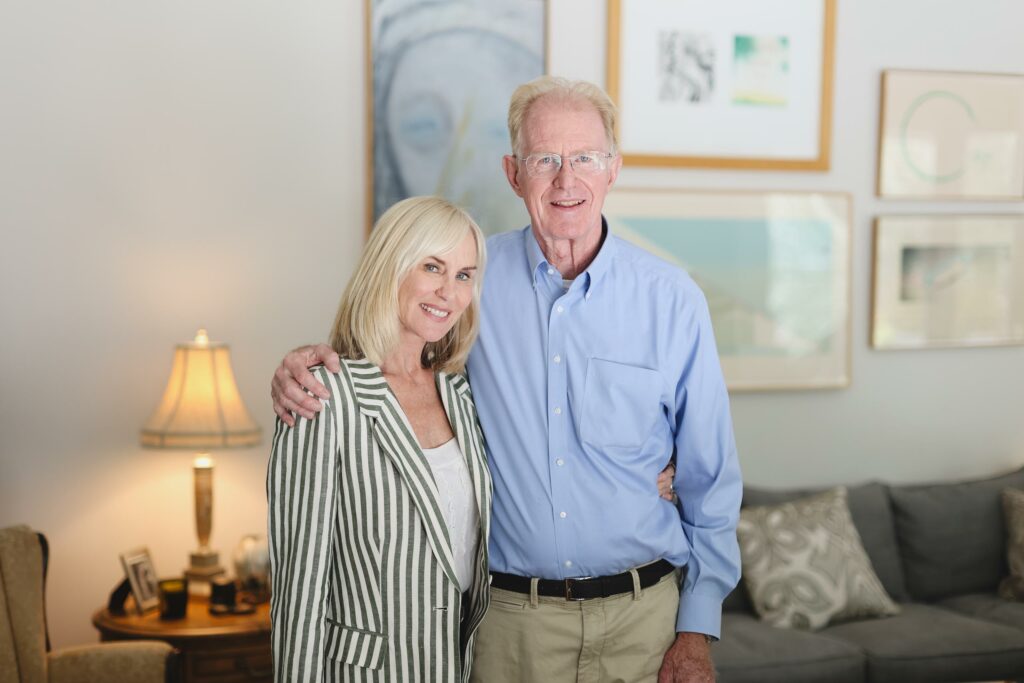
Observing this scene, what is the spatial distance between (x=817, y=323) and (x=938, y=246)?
577mm

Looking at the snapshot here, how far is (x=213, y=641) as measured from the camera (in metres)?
2.87

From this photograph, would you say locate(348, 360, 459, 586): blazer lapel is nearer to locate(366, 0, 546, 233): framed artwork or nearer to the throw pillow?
locate(366, 0, 546, 233): framed artwork

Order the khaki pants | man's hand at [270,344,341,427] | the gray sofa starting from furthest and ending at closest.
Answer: the gray sofa, the khaki pants, man's hand at [270,344,341,427]

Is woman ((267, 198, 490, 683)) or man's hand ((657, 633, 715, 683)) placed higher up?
woman ((267, 198, 490, 683))

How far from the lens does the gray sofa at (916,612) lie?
308cm

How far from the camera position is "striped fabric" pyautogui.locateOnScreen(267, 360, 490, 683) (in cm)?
173

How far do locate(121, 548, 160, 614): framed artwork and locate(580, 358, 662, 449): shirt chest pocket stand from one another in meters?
1.64

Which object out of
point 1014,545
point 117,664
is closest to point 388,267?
point 117,664

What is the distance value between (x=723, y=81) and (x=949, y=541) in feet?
5.84

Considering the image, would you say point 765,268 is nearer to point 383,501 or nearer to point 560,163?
point 560,163

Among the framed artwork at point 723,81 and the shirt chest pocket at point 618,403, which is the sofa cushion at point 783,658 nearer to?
the shirt chest pocket at point 618,403

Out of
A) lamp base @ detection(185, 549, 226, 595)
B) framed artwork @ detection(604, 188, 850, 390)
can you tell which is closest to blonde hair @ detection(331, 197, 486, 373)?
lamp base @ detection(185, 549, 226, 595)

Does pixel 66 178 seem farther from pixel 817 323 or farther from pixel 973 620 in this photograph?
pixel 973 620

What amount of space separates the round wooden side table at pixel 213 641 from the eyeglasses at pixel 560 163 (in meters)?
1.55
